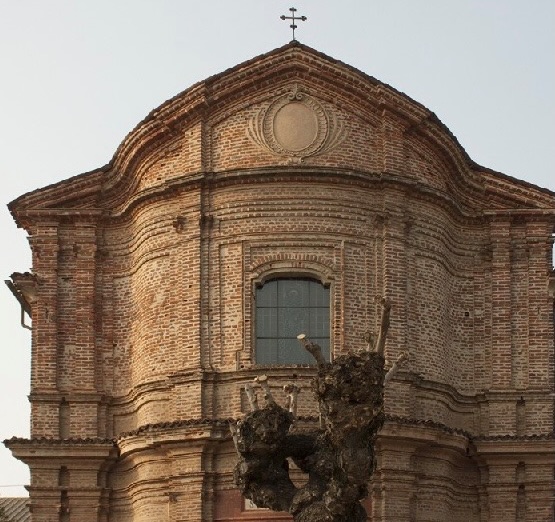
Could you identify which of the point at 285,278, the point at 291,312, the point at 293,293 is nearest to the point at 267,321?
the point at 291,312

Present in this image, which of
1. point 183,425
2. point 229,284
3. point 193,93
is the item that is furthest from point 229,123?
point 183,425

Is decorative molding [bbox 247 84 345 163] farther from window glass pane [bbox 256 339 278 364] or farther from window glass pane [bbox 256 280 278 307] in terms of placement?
window glass pane [bbox 256 339 278 364]

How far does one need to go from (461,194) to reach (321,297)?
4283 millimetres

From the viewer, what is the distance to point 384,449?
107 feet

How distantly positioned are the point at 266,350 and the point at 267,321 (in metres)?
0.61

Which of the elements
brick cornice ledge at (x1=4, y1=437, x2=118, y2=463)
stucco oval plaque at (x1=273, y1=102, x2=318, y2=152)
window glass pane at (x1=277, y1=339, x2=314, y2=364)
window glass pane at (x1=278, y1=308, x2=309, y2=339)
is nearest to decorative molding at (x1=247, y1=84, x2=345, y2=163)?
stucco oval plaque at (x1=273, y1=102, x2=318, y2=152)

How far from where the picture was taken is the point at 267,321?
1336 inches

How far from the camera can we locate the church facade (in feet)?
109

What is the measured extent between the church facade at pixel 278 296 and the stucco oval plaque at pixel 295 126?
0.04 metres

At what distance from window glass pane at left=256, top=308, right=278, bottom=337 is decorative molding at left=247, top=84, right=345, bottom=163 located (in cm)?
A: 300

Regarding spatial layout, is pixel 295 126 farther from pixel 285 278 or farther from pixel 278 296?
pixel 278 296

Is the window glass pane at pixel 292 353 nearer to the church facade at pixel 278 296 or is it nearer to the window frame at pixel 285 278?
the church facade at pixel 278 296

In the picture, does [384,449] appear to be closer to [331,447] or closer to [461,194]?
[461,194]

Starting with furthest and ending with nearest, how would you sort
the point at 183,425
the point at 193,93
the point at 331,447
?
the point at 193,93
the point at 183,425
the point at 331,447
